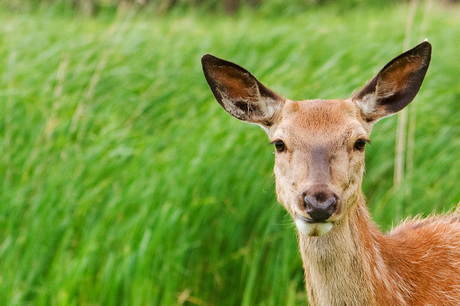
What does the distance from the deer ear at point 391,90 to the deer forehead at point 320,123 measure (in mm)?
84

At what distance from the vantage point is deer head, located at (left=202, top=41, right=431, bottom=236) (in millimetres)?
3135

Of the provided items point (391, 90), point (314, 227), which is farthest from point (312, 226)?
point (391, 90)

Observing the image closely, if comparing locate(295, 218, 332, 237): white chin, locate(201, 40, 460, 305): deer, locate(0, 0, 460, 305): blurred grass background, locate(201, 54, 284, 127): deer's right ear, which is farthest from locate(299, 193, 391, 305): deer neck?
locate(0, 0, 460, 305): blurred grass background

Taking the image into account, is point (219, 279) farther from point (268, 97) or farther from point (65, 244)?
point (268, 97)

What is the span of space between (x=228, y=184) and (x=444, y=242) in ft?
6.70

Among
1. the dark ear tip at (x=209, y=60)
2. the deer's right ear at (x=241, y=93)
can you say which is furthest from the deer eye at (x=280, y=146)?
the dark ear tip at (x=209, y=60)

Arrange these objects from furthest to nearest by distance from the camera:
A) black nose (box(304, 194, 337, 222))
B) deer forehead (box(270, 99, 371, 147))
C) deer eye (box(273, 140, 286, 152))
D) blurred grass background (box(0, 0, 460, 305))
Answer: blurred grass background (box(0, 0, 460, 305))
deer eye (box(273, 140, 286, 152))
deer forehead (box(270, 99, 371, 147))
black nose (box(304, 194, 337, 222))

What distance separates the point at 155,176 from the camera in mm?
5465

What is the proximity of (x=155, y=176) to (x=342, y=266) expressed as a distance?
2.34 meters

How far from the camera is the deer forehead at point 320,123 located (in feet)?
11.1

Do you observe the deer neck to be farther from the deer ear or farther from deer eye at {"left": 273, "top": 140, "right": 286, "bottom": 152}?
the deer ear

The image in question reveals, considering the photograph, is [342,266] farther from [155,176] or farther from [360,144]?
[155,176]

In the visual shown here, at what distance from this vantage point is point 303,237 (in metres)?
3.50

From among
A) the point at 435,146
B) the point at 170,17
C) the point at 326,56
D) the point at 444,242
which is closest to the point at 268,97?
the point at 444,242
